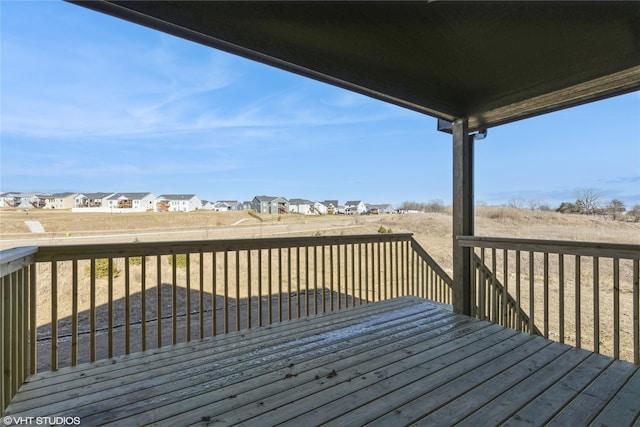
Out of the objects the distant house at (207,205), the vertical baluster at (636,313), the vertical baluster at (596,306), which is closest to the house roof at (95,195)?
the distant house at (207,205)

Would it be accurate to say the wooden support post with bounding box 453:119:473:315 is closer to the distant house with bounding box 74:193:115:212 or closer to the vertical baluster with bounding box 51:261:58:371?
the vertical baluster with bounding box 51:261:58:371

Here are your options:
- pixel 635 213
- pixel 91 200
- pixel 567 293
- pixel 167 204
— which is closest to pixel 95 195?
pixel 91 200

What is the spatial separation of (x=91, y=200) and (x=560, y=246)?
23.1 feet

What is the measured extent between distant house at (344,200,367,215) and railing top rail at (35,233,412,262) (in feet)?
17.6

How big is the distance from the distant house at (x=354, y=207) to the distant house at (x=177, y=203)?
4388 mm

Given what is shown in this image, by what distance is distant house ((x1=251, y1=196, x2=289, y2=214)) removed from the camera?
8.37m

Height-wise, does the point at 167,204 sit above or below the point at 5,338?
above

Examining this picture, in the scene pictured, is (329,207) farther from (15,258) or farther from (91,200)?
(15,258)

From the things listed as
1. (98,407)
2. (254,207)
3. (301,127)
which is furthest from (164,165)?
(98,407)

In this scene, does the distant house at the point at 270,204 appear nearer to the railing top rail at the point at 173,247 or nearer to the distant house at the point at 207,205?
the distant house at the point at 207,205

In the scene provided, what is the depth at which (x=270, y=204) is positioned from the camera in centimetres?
875

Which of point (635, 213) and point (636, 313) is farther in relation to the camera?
point (635, 213)

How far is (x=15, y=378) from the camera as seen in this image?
5.89 ft

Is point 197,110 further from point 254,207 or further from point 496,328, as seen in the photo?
point 496,328
